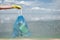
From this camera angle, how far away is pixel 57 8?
6.97 ft

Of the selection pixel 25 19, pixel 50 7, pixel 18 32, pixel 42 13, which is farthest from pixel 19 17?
pixel 50 7

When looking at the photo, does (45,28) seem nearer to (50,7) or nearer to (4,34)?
(50,7)

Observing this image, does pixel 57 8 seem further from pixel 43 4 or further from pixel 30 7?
pixel 30 7

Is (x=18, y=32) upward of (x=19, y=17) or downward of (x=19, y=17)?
downward

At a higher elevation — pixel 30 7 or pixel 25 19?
pixel 30 7

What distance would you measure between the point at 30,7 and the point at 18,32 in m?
0.42

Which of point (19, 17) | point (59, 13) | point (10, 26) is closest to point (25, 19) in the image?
point (19, 17)

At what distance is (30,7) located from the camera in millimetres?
2115

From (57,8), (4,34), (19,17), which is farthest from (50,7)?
(4,34)

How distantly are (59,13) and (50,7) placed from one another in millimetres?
165

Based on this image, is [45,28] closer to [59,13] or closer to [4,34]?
[59,13]

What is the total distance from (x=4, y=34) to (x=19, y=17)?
13.6 inches

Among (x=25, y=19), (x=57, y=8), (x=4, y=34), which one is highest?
(x=57, y=8)

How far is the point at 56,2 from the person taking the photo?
2.12 metres
